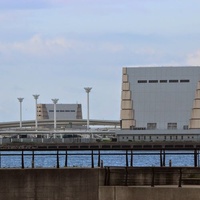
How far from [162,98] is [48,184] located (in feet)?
502

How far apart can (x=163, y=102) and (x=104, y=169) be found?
15303cm

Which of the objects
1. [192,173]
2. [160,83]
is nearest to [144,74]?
[160,83]

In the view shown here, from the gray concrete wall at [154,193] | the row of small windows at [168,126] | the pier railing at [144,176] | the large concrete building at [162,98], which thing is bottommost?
the gray concrete wall at [154,193]

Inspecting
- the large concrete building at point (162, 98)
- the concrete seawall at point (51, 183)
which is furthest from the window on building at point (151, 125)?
the concrete seawall at point (51, 183)

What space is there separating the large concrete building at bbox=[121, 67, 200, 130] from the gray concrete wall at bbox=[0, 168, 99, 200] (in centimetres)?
14952

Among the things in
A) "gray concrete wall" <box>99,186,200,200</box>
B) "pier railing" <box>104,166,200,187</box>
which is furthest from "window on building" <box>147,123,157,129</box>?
"gray concrete wall" <box>99,186,200,200</box>

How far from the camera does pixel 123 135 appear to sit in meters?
187

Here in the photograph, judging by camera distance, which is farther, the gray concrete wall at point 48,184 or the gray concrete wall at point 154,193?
the gray concrete wall at point 48,184

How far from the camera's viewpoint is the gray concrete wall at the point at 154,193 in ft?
98.7

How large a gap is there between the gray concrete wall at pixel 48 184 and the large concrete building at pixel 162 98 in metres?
150

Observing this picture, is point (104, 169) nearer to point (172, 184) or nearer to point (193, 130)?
point (172, 184)

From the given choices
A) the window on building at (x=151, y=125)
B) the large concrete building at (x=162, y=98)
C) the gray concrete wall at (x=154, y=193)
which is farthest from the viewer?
the window on building at (x=151, y=125)

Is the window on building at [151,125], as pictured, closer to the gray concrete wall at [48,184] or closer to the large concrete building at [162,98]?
the large concrete building at [162,98]

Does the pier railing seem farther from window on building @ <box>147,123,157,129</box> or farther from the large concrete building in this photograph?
window on building @ <box>147,123,157,129</box>
